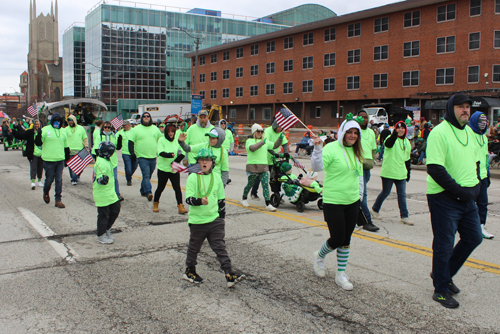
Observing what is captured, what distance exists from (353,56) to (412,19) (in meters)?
6.87

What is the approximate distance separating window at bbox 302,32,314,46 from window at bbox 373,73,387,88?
9343mm

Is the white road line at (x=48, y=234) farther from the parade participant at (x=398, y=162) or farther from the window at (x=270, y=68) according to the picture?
the window at (x=270, y=68)

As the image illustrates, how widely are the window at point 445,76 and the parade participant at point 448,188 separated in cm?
3873

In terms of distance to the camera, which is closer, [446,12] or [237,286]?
[237,286]

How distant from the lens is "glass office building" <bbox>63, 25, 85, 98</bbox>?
91438 millimetres

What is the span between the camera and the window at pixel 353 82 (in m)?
45.4

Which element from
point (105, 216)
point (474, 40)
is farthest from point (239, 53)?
point (105, 216)

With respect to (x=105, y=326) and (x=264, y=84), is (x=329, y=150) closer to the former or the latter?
(x=105, y=326)

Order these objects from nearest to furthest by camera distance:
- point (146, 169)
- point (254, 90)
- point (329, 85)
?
point (146, 169) < point (329, 85) < point (254, 90)

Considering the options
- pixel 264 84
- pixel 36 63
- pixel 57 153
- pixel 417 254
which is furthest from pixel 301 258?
pixel 36 63

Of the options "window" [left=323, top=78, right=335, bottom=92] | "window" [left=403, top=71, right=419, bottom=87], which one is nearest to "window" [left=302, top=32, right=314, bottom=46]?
"window" [left=323, top=78, right=335, bottom=92]

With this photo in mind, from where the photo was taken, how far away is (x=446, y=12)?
3853cm

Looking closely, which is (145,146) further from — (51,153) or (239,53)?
(239,53)

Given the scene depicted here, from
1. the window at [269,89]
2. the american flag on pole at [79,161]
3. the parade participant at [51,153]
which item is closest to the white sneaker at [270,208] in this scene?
the american flag on pole at [79,161]
